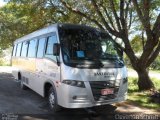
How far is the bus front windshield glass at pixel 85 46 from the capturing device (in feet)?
27.5

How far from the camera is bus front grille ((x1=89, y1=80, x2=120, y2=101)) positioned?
821cm

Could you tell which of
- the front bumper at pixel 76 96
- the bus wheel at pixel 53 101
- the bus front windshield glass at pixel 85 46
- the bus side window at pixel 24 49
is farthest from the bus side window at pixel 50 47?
the bus side window at pixel 24 49

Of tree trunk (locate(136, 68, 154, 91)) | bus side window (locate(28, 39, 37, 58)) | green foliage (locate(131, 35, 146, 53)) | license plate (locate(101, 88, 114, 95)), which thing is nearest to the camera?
license plate (locate(101, 88, 114, 95))

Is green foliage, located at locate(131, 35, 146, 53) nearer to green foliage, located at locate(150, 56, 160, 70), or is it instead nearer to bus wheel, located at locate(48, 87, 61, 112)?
bus wheel, located at locate(48, 87, 61, 112)

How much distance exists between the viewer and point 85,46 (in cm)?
884

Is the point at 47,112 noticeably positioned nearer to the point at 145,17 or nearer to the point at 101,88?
the point at 101,88

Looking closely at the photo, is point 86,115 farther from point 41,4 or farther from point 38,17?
point 38,17

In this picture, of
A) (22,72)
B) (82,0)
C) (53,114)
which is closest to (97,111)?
(53,114)

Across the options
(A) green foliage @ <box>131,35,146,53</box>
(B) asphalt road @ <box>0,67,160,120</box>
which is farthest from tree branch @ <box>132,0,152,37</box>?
(A) green foliage @ <box>131,35,146,53</box>

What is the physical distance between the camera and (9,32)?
34.9m

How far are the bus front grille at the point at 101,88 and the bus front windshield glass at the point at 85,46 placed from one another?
61cm

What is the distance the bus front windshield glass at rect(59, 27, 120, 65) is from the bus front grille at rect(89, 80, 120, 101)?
612mm

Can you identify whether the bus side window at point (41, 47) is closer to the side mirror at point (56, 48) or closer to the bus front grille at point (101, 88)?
the side mirror at point (56, 48)

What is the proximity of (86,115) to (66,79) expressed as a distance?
1451 mm
